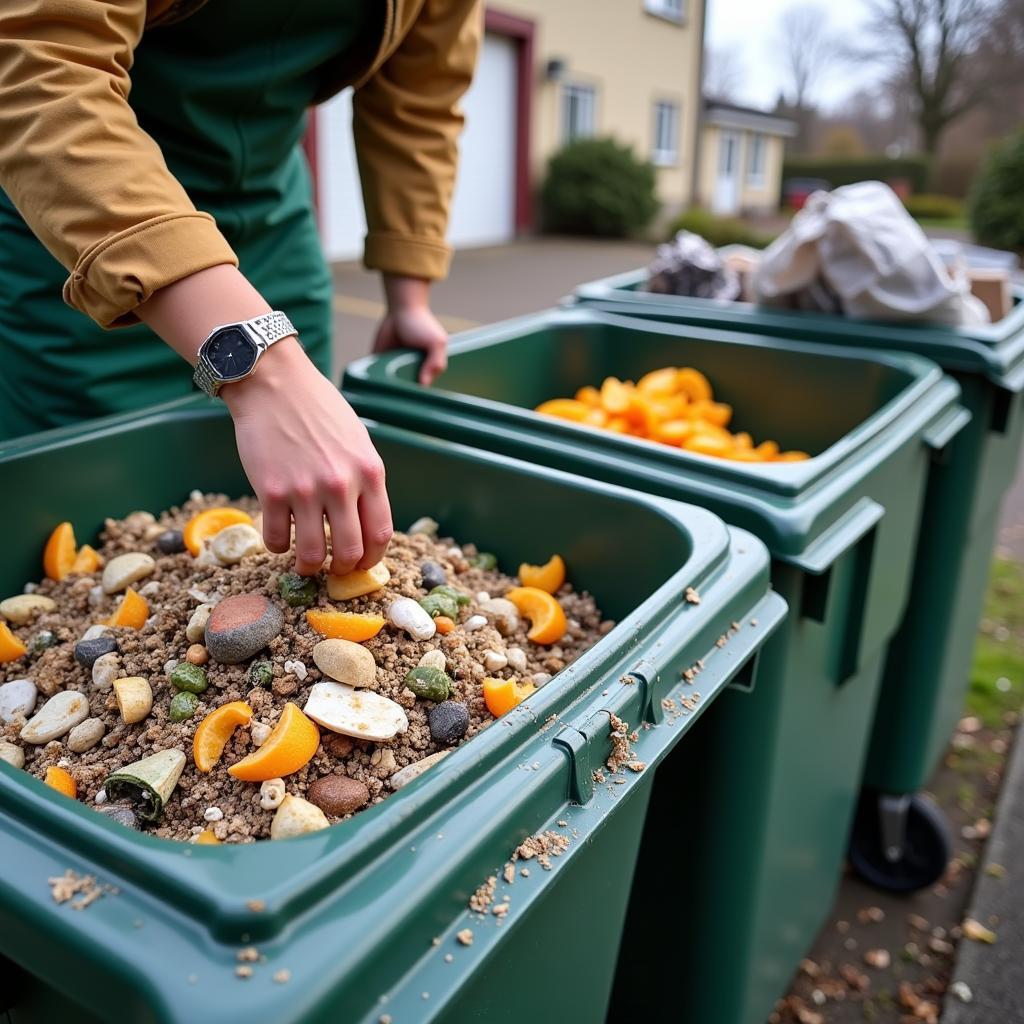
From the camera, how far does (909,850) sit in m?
2.10

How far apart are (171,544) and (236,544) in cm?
17

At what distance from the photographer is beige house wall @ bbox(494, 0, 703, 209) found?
Result: 12.5 m

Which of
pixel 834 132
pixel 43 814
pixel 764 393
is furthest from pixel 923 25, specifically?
pixel 43 814

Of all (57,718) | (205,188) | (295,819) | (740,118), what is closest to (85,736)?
(57,718)

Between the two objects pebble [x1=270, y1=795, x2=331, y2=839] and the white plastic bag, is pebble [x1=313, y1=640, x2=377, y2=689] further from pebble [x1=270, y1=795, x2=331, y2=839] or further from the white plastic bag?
the white plastic bag

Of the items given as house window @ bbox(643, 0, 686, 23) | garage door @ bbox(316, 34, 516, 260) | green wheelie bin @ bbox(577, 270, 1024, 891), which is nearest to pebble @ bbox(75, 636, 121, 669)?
green wheelie bin @ bbox(577, 270, 1024, 891)

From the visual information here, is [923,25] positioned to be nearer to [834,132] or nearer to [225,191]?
[834,132]

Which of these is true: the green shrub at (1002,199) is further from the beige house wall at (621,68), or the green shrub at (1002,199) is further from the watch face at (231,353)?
the watch face at (231,353)

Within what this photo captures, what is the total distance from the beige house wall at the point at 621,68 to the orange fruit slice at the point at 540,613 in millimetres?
11613

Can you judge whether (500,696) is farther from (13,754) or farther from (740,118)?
(740,118)

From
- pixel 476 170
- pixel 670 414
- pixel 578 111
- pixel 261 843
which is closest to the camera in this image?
pixel 261 843

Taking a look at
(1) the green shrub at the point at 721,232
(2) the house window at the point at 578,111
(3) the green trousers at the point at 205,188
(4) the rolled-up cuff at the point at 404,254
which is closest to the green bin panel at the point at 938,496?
(4) the rolled-up cuff at the point at 404,254

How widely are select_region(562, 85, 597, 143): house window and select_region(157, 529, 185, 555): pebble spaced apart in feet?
43.8

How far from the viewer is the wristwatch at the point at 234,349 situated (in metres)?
0.86
